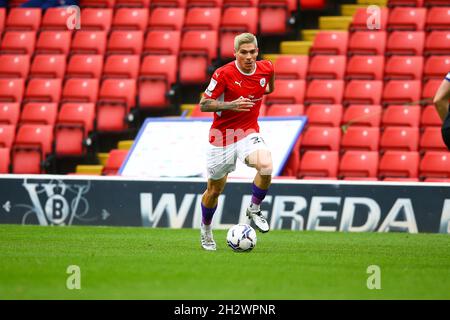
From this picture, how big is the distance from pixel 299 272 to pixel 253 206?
2330mm

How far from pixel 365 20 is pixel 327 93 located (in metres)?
2.00

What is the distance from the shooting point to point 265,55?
65.0 ft

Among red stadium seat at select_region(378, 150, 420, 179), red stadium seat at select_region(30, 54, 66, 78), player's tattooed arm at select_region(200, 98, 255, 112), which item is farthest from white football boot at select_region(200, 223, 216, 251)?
red stadium seat at select_region(30, 54, 66, 78)

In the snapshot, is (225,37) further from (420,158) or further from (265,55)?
(420,158)

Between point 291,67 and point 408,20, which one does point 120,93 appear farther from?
point 408,20

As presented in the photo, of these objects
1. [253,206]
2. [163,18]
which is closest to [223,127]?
[253,206]

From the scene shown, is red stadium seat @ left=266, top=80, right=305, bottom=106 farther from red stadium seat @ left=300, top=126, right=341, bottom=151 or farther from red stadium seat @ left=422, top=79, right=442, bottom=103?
red stadium seat @ left=422, top=79, right=442, bottom=103

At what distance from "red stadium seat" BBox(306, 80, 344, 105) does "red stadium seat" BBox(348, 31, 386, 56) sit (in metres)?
0.94

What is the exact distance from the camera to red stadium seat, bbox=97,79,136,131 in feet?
63.0

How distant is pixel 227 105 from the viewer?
11.4 m

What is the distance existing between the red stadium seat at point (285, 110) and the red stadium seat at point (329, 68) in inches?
32.6

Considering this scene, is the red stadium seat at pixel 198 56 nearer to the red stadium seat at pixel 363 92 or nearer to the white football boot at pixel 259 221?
the red stadium seat at pixel 363 92

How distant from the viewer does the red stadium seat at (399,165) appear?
54.7 ft

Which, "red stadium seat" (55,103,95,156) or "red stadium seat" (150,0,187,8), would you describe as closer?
"red stadium seat" (55,103,95,156)
